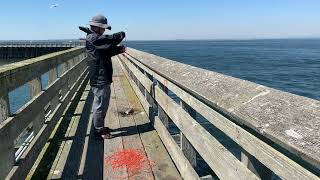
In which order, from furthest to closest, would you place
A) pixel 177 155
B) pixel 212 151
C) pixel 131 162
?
pixel 131 162 → pixel 177 155 → pixel 212 151

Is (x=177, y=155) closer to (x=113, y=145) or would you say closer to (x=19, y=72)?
(x=113, y=145)

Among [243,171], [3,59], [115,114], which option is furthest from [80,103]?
[3,59]

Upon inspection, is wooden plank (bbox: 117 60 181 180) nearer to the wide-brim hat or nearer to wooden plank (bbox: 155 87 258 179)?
wooden plank (bbox: 155 87 258 179)

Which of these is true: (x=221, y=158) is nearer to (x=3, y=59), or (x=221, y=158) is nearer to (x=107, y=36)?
(x=107, y=36)

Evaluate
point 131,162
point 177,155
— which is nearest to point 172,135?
point 131,162

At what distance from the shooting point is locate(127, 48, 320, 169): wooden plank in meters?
1.63

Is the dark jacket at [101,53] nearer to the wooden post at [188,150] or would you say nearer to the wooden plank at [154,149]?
the wooden plank at [154,149]

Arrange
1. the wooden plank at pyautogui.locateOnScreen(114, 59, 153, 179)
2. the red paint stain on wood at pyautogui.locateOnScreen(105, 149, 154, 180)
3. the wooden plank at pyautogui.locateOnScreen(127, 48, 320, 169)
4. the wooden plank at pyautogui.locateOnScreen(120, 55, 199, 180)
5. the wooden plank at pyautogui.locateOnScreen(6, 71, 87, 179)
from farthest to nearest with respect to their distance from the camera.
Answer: the red paint stain on wood at pyautogui.locateOnScreen(105, 149, 154, 180) → the wooden plank at pyautogui.locateOnScreen(114, 59, 153, 179) → the wooden plank at pyautogui.locateOnScreen(120, 55, 199, 180) → the wooden plank at pyautogui.locateOnScreen(6, 71, 87, 179) → the wooden plank at pyautogui.locateOnScreen(127, 48, 320, 169)

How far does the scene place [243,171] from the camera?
2.24 m

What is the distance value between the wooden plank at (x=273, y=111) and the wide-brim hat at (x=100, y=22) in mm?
2846

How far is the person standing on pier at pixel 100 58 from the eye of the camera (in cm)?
547

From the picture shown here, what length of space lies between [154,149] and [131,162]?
561 mm

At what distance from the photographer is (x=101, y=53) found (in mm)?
5535

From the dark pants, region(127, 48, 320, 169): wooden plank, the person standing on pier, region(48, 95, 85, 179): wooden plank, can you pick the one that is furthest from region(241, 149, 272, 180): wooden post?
the dark pants
